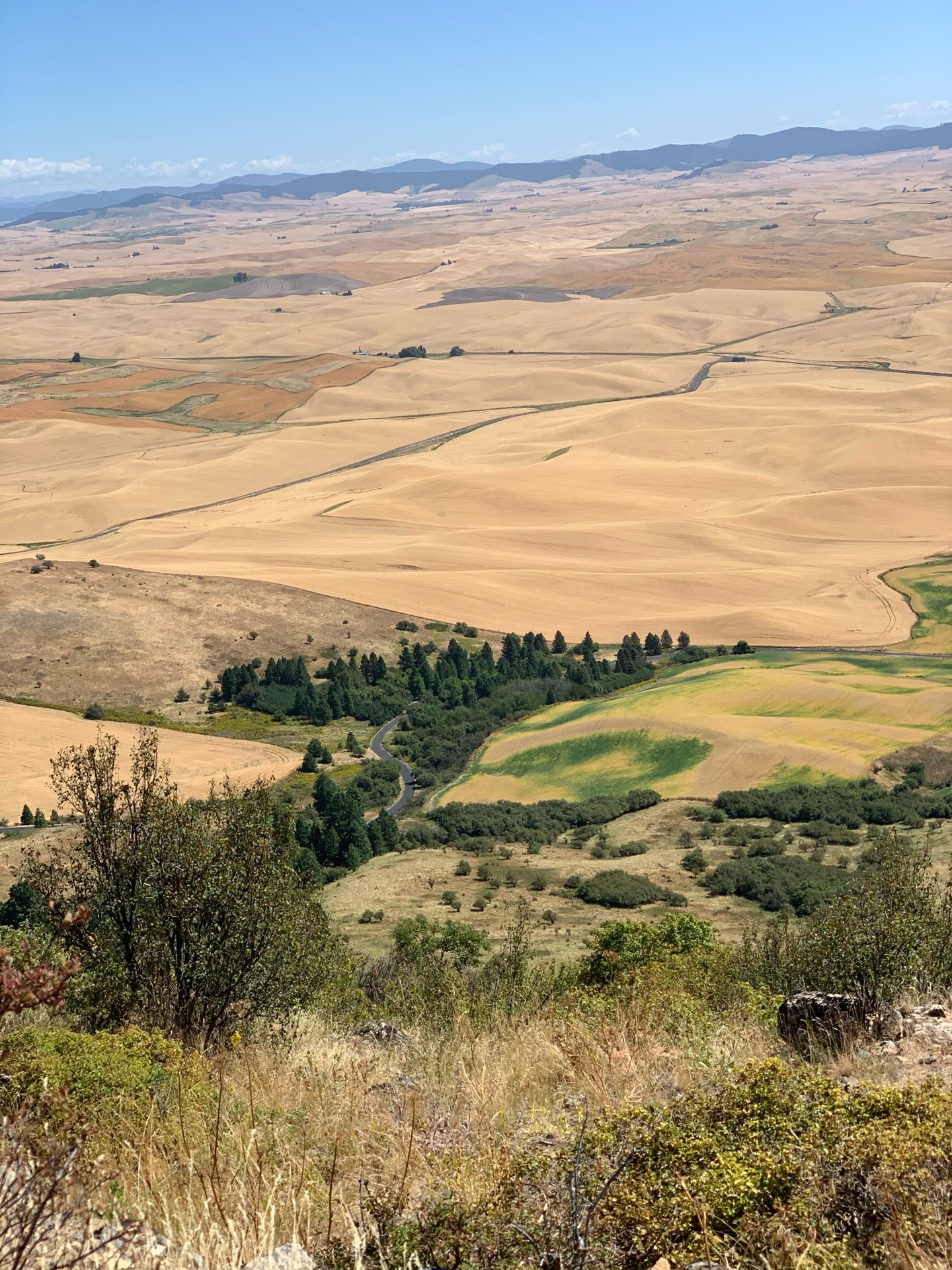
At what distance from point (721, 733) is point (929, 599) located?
115ft

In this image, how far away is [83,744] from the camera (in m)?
60.7

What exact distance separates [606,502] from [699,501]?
978 centimetres

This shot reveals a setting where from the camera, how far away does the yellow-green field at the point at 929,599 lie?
3216 inches

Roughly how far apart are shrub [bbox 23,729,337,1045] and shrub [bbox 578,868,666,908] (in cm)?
2321

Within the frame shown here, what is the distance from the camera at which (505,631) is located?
9038 centimetres

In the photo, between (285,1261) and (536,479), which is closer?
(285,1261)

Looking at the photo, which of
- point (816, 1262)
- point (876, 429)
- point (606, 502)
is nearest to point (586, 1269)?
point (816, 1262)

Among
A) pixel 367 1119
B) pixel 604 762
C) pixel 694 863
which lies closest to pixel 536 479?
pixel 604 762

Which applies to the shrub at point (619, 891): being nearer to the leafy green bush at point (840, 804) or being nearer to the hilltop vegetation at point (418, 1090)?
the leafy green bush at point (840, 804)

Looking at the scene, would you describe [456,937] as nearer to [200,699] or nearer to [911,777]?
[911,777]

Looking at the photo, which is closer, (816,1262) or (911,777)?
(816,1262)

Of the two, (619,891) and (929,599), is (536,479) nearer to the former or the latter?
(929,599)

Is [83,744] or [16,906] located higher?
[16,906]

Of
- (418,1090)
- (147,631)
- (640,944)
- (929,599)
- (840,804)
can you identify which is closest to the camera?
(418,1090)
